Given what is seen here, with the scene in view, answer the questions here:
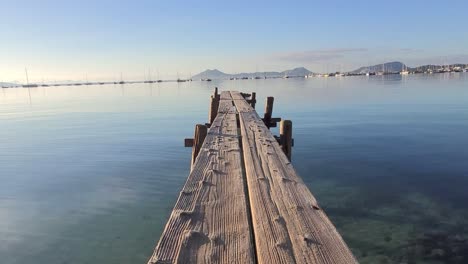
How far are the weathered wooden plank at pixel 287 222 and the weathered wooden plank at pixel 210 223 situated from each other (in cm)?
11

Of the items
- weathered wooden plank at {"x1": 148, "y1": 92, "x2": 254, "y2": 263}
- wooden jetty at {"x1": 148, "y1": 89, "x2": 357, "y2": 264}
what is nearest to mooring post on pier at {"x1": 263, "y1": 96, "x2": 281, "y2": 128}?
wooden jetty at {"x1": 148, "y1": 89, "x2": 357, "y2": 264}

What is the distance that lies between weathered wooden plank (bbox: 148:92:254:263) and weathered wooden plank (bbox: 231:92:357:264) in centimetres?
11

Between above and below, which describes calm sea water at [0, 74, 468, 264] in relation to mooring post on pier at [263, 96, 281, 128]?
below

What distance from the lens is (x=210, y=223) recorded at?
256 centimetres

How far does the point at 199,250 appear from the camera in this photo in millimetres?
2174

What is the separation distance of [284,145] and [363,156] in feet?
21.3

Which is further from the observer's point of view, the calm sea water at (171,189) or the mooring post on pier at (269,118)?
the mooring post on pier at (269,118)

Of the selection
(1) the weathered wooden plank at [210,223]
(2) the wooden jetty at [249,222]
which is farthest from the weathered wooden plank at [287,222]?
(1) the weathered wooden plank at [210,223]

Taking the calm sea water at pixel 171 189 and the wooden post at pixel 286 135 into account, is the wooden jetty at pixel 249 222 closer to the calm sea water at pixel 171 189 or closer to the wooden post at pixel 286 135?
the wooden post at pixel 286 135

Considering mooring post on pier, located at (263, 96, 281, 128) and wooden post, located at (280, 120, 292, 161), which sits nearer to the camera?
wooden post, located at (280, 120, 292, 161)

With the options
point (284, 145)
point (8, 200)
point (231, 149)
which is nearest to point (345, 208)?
point (284, 145)

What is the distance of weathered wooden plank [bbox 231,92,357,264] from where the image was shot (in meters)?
2.10

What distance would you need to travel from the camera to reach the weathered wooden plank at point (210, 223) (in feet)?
6.93

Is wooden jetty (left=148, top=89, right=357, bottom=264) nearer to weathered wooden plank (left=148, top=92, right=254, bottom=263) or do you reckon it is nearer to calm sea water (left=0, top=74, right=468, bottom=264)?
weathered wooden plank (left=148, top=92, right=254, bottom=263)
